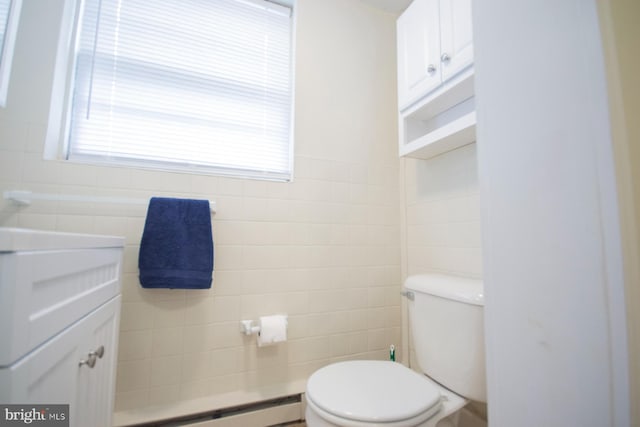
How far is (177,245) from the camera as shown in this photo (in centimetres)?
112

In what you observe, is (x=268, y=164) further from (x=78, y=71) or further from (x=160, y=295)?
(x=78, y=71)

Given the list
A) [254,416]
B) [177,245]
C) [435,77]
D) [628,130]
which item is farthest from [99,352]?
[435,77]

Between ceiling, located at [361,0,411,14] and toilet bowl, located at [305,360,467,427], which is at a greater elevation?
ceiling, located at [361,0,411,14]

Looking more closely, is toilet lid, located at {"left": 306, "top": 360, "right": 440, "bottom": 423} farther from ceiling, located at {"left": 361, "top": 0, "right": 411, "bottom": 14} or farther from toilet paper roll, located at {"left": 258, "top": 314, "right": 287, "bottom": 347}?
ceiling, located at {"left": 361, "top": 0, "right": 411, "bottom": 14}

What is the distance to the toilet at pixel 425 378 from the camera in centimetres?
76

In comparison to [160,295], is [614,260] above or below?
above

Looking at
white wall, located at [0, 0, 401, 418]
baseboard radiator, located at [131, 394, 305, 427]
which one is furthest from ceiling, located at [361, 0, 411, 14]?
baseboard radiator, located at [131, 394, 305, 427]

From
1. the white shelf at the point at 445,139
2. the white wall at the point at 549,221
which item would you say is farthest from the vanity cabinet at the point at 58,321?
the white shelf at the point at 445,139

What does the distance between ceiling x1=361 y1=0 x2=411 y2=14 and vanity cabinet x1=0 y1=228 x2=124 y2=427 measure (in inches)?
75.2

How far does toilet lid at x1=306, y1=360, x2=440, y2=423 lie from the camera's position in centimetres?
74

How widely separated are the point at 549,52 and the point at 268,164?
123 centimetres

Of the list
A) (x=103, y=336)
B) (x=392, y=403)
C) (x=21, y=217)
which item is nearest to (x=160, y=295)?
(x=103, y=336)

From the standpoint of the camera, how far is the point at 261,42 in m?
1.49

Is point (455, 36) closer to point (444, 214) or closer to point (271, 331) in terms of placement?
point (444, 214)
